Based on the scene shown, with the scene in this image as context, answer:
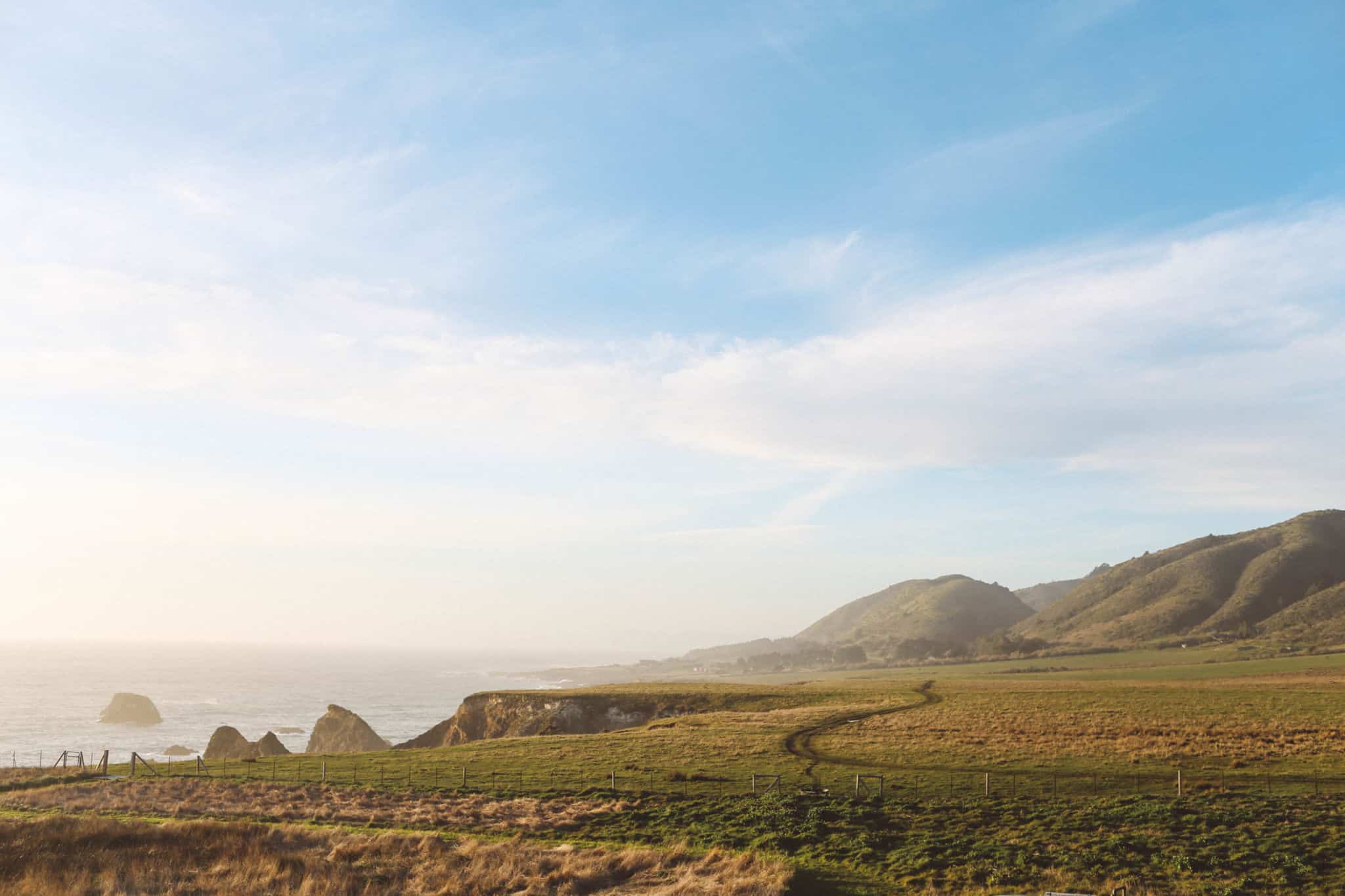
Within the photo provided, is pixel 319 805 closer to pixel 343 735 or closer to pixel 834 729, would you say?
pixel 834 729

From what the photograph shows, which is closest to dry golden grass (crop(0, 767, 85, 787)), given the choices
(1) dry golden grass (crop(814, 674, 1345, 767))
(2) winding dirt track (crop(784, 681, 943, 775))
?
(2) winding dirt track (crop(784, 681, 943, 775))

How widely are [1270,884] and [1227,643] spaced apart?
194597 mm

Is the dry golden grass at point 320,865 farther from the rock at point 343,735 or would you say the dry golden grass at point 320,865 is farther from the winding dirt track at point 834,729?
the rock at point 343,735

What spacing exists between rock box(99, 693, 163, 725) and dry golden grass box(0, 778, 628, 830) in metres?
123

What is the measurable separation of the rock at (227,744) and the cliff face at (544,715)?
1718 centimetres

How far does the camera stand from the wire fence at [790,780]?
37.1 m

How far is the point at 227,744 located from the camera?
87.8 m

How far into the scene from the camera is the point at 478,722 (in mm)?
90688

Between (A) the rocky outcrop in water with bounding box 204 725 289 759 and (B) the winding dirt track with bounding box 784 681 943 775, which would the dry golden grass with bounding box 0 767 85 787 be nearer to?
(A) the rocky outcrop in water with bounding box 204 725 289 759

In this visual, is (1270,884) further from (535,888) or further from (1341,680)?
(1341,680)

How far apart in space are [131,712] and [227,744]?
84689 mm

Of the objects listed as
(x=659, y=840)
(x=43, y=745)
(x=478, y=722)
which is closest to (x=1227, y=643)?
(x=478, y=722)

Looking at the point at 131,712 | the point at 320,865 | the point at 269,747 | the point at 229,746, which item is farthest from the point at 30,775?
→ the point at 131,712

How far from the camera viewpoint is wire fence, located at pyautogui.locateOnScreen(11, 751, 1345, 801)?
3706cm
